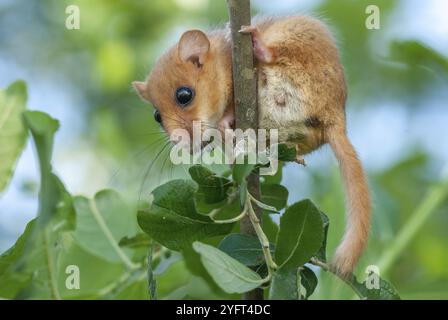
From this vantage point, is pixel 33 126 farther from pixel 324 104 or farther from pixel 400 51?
pixel 400 51

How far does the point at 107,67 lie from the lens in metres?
4.87

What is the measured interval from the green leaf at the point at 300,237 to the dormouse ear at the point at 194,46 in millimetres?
1324

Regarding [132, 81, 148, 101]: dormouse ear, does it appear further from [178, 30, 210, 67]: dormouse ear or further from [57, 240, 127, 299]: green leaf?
[57, 240, 127, 299]: green leaf

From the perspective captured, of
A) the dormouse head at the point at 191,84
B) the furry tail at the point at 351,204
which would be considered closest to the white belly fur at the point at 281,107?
the furry tail at the point at 351,204

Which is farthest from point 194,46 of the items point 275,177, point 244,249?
point 244,249

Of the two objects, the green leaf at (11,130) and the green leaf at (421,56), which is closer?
the green leaf at (11,130)

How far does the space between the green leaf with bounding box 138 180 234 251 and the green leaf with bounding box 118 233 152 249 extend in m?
0.47

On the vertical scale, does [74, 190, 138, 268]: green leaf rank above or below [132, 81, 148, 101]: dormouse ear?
below

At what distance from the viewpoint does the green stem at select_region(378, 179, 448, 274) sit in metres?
3.07

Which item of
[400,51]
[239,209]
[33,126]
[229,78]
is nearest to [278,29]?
[229,78]

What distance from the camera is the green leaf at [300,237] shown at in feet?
6.33

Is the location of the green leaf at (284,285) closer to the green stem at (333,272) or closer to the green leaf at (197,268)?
the green stem at (333,272)

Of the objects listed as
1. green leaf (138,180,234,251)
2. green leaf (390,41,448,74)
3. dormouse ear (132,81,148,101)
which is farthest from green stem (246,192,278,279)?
A: dormouse ear (132,81,148,101)
